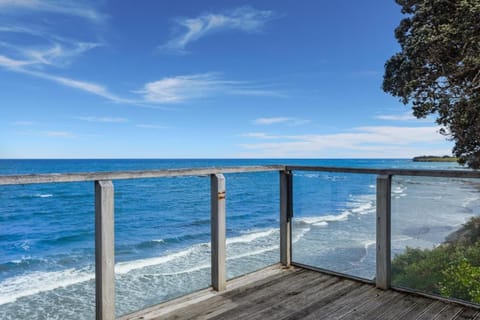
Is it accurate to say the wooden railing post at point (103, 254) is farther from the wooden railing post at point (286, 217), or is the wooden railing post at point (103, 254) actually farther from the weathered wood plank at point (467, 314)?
the weathered wood plank at point (467, 314)

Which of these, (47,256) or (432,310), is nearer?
(432,310)

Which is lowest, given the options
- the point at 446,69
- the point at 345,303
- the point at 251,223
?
the point at 251,223

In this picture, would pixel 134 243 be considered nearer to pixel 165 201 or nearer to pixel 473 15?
pixel 165 201

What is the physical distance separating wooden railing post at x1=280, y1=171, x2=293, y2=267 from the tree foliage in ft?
4.24

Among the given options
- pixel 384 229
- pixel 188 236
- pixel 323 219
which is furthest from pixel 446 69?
pixel 188 236

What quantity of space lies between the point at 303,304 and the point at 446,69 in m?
1.81

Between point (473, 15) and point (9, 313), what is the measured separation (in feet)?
19.3

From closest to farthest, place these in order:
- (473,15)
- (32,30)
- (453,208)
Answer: (473,15)
(453,208)
(32,30)

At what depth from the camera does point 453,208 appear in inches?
93.3

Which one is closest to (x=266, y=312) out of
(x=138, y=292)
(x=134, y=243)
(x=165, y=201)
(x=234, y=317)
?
(x=234, y=317)

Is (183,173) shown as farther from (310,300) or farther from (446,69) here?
(446,69)

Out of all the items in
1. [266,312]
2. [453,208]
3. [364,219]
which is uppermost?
[453,208]

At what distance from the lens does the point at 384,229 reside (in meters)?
2.50

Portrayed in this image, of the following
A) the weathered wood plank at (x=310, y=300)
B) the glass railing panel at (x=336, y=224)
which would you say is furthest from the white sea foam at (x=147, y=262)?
the weathered wood plank at (x=310, y=300)
